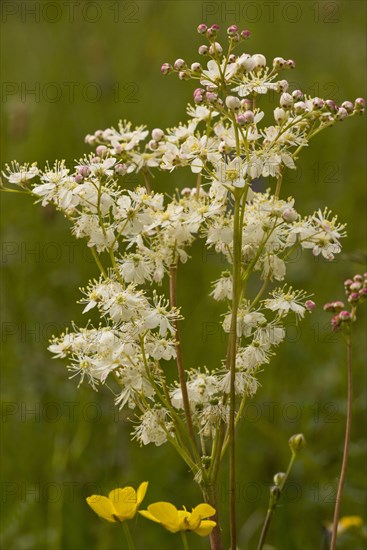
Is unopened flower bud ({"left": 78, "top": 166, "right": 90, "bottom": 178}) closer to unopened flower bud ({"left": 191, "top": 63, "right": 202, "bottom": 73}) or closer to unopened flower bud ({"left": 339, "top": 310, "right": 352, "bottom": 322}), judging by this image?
unopened flower bud ({"left": 191, "top": 63, "right": 202, "bottom": 73})

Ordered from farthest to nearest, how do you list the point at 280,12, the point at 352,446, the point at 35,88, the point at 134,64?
1. the point at 280,12
2. the point at 134,64
3. the point at 35,88
4. the point at 352,446

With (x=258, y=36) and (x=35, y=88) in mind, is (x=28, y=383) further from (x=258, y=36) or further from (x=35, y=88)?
(x=258, y=36)

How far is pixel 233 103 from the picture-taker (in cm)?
154

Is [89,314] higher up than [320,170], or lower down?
lower down

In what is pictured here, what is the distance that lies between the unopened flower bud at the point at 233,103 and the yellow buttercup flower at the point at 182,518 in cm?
67

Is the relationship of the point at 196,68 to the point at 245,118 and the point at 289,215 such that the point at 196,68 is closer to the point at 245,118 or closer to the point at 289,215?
the point at 245,118

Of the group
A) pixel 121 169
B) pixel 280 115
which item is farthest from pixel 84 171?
pixel 280 115

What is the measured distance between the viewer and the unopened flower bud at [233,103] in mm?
1534

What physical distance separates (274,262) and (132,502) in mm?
506

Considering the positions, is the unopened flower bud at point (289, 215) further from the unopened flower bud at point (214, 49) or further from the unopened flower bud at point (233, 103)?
the unopened flower bud at point (214, 49)

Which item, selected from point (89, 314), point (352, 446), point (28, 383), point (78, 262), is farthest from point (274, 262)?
point (78, 262)

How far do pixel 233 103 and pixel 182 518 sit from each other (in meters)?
0.70

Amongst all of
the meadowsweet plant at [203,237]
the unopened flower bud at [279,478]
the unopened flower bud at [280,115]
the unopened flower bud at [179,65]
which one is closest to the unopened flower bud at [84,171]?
the meadowsweet plant at [203,237]

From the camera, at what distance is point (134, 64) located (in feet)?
19.9
